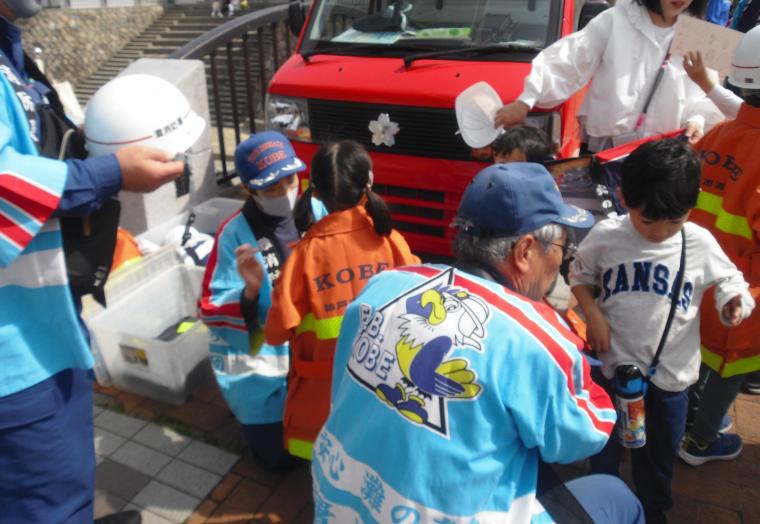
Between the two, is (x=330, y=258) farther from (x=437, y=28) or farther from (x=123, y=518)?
(x=437, y=28)

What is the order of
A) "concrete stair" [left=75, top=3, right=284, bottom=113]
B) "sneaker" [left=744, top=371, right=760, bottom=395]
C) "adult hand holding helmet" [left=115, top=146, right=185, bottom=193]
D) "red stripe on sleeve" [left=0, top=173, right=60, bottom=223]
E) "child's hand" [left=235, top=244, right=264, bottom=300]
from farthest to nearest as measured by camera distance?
"concrete stair" [left=75, top=3, right=284, bottom=113] < "sneaker" [left=744, top=371, right=760, bottom=395] < "child's hand" [left=235, top=244, right=264, bottom=300] < "adult hand holding helmet" [left=115, top=146, right=185, bottom=193] < "red stripe on sleeve" [left=0, top=173, right=60, bottom=223]

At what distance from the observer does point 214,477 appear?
2.65 m

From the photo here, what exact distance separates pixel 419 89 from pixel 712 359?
6.62ft

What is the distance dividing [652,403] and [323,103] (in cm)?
254

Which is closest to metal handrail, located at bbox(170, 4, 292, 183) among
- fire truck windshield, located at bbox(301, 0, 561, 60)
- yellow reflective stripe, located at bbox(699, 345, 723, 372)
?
fire truck windshield, located at bbox(301, 0, 561, 60)

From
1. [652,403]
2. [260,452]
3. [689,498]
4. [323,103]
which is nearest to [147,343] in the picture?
[260,452]

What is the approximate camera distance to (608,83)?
285 centimetres

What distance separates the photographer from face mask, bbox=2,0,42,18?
1.60 m

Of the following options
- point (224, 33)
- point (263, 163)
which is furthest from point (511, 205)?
point (224, 33)

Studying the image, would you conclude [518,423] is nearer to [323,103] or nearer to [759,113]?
[759,113]

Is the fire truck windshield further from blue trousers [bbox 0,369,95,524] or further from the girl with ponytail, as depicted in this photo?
blue trousers [bbox 0,369,95,524]

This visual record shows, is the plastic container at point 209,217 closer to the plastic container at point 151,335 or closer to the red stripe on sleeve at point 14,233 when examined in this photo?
the plastic container at point 151,335

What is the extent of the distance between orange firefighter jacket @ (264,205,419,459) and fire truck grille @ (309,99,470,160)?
1.38 meters

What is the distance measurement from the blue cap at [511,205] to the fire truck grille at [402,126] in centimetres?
202
